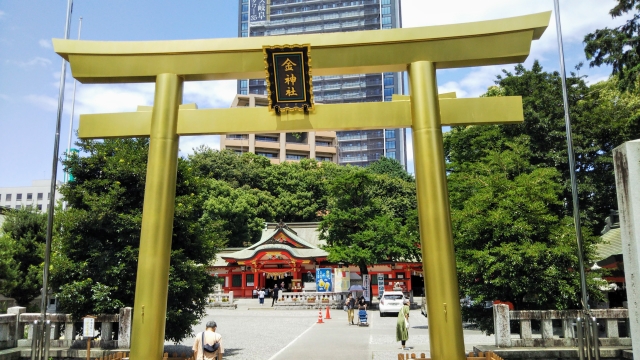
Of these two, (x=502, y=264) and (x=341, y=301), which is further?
(x=341, y=301)

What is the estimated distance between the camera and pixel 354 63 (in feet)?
27.5

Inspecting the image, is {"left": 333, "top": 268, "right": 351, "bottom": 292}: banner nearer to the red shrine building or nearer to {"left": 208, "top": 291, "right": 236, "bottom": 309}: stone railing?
the red shrine building

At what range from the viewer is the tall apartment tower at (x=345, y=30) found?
321 ft

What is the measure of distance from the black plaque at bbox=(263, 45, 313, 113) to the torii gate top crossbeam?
8.7 inches

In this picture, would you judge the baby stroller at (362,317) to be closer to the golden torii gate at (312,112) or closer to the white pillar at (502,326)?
the white pillar at (502,326)

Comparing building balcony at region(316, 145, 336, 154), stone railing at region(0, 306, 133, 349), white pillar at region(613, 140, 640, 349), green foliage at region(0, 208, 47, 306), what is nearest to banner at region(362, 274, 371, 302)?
green foliage at region(0, 208, 47, 306)

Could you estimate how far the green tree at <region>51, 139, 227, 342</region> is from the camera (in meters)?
11.4

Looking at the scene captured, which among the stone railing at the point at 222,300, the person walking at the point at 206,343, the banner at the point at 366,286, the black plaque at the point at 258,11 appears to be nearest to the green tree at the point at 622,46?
the person walking at the point at 206,343

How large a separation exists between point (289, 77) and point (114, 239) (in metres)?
6.65

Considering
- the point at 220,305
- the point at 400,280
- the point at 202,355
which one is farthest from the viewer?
the point at 400,280

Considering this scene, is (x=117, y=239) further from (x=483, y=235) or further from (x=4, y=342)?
(x=483, y=235)

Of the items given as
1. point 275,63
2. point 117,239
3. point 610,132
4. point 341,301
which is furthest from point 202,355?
point 341,301

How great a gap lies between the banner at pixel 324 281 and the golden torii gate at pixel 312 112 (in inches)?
941

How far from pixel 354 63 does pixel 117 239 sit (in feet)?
23.9
